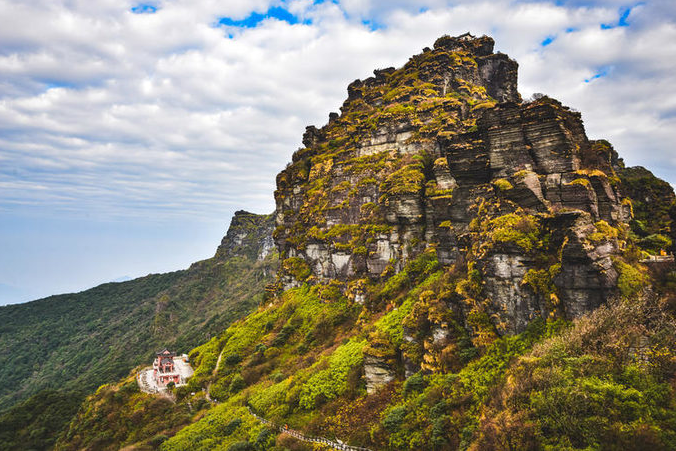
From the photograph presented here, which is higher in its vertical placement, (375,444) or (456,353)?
(456,353)

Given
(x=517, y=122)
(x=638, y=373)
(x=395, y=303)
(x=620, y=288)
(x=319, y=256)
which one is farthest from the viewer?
(x=319, y=256)

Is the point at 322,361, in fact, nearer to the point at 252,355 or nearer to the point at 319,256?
the point at 252,355

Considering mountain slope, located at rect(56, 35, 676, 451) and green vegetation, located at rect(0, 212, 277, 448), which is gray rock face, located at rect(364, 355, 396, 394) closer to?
mountain slope, located at rect(56, 35, 676, 451)

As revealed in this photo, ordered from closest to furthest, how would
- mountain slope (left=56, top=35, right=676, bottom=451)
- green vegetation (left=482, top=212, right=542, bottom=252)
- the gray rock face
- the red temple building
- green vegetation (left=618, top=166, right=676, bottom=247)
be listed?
mountain slope (left=56, top=35, right=676, bottom=451)
green vegetation (left=482, top=212, right=542, bottom=252)
the gray rock face
green vegetation (left=618, top=166, right=676, bottom=247)
the red temple building

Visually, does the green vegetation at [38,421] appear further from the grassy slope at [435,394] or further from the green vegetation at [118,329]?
the green vegetation at [118,329]

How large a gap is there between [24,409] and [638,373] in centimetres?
9840

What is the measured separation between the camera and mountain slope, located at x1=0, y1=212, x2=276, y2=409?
126 metres

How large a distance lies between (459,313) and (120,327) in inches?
7737

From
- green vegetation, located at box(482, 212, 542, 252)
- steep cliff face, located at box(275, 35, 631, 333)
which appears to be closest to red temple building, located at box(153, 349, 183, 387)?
steep cliff face, located at box(275, 35, 631, 333)

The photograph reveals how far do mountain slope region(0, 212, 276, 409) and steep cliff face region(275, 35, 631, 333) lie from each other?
77771 millimetres

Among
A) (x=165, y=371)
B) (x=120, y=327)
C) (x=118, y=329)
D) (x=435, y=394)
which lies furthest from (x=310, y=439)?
(x=120, y=327)

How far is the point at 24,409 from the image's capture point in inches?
2650

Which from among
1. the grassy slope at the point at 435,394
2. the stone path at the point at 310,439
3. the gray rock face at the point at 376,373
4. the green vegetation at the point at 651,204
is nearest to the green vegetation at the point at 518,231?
the grassy slope at the point at 435,394

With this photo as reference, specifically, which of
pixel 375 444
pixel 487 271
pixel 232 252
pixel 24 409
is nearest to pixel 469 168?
pixel 487 271
